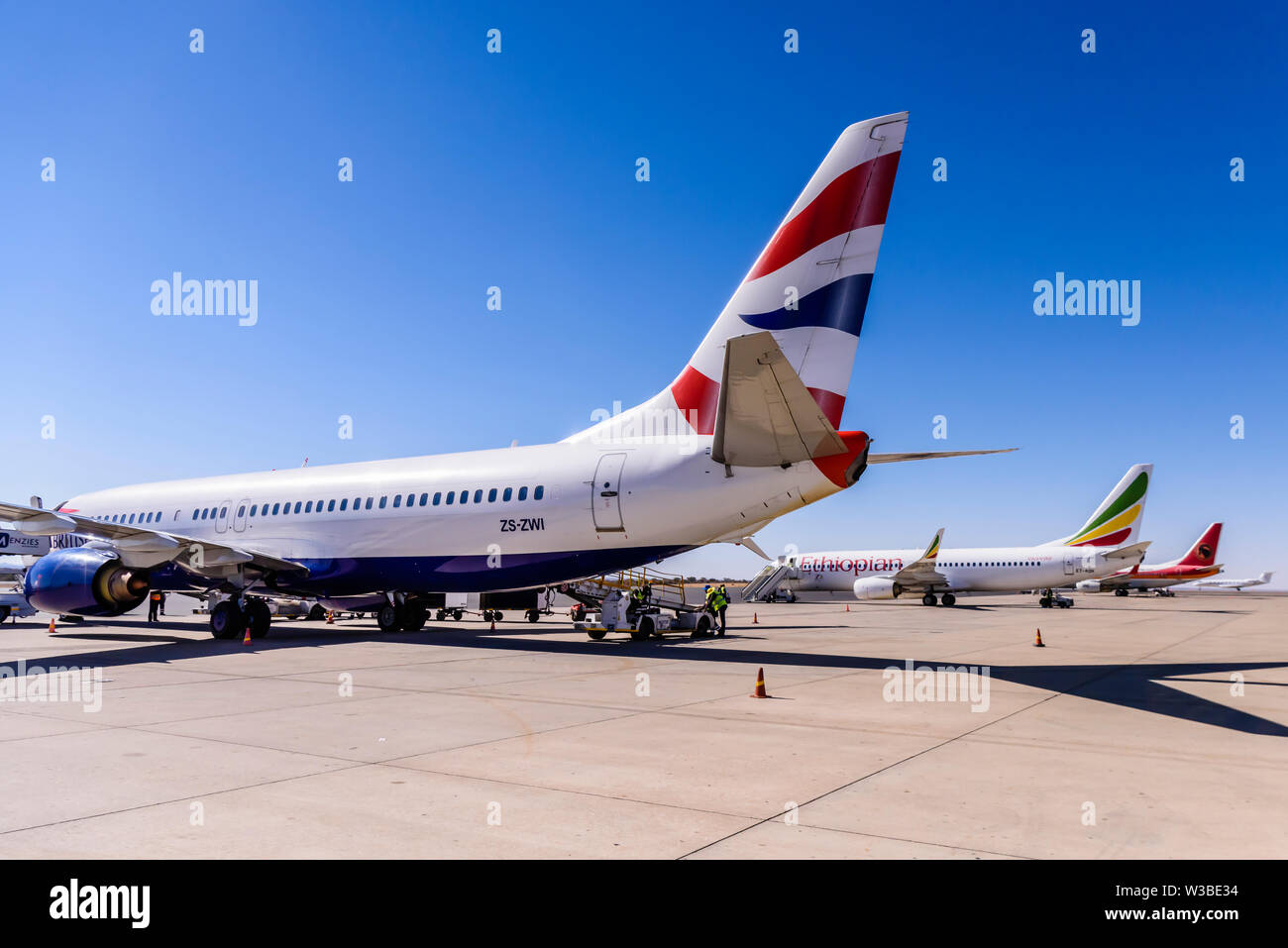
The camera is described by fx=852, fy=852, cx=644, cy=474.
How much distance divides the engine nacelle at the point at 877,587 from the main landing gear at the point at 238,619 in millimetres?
37990

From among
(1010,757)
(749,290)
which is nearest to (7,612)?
(749,290)

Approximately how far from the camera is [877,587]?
50.5 metres

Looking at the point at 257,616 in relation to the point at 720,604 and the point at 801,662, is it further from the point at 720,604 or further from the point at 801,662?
the point at 801,662

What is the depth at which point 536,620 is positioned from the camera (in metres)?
28.8

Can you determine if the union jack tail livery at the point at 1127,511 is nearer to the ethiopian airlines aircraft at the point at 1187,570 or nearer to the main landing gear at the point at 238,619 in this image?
the ethiopian airlines aircraft at the point at 1187,570

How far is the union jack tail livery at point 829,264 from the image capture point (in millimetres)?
13773

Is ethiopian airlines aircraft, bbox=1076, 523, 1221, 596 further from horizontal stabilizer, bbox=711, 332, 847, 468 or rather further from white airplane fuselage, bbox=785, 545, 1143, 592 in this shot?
horizontal stabilizer, bbox=711, 332, 847, 468

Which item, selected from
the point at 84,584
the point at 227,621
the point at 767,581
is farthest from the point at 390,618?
the point at 767,581

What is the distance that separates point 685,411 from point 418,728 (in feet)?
30.1

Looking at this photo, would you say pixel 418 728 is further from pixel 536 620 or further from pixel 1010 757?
pixel 536 620

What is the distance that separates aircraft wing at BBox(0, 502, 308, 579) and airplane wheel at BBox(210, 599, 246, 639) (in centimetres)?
97

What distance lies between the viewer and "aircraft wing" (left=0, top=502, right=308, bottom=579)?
1593 centimetres

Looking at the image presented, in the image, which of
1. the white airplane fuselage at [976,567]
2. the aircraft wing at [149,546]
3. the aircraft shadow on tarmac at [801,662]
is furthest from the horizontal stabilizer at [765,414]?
the white airplane fuselage at [976,567]

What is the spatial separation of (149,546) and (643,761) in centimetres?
1575
